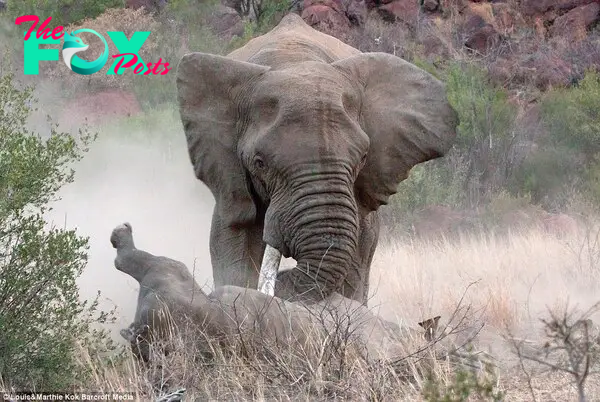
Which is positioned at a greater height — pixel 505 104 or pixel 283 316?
pixel 505 104

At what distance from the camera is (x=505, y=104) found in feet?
60.9

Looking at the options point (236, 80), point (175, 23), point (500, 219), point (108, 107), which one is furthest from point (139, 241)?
point (175, 23)

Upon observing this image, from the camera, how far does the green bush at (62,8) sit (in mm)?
26031

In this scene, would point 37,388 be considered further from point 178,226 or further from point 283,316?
point 178,226

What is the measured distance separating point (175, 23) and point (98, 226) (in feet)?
46.0

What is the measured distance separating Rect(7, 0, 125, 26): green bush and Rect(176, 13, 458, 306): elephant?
19423 millimetres

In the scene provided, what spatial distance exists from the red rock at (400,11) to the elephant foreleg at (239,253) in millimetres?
24124

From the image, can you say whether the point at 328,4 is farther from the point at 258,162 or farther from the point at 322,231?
the point at 322,231

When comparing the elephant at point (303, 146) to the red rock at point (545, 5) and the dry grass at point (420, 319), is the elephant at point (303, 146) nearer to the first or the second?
the dry grass at point (420, 319)

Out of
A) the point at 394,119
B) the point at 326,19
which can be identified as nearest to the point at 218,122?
the point at 394,119

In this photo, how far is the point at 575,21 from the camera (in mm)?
28594

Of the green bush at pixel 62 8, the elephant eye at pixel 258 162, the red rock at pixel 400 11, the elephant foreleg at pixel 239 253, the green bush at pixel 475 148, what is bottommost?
the elephant foreleg at pixel 239 253

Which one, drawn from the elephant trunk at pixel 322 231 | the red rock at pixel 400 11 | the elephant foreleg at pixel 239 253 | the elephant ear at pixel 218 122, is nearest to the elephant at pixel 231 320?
the elephant trunk at pixel 322 231

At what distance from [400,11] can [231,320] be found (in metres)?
26.8
